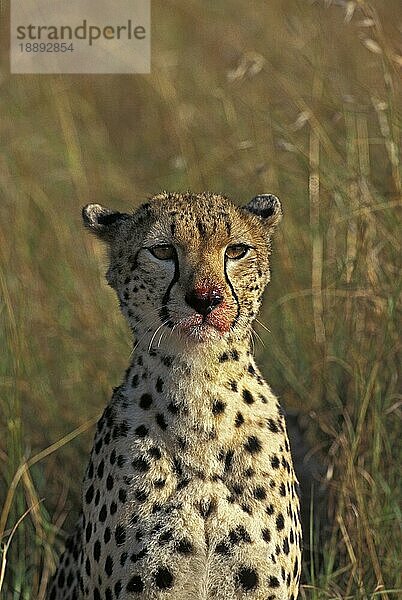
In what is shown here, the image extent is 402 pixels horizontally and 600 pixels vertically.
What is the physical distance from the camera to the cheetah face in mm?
2646

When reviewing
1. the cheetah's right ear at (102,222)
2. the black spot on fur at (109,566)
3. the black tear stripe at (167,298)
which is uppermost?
the cheetah's right ear at (102,222)

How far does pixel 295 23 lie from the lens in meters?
5.02

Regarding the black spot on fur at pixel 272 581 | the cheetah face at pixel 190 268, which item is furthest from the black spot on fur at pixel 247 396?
the black spot on fur at pixel 272 581

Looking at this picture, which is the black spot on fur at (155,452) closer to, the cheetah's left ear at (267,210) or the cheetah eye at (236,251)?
the cheetah eye at (236,251)

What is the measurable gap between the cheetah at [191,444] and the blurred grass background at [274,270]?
1.30 feet

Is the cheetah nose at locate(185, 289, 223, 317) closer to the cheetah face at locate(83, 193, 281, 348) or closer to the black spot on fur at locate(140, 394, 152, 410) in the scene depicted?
the cheetah face at locate(83, 193, 281, 348)

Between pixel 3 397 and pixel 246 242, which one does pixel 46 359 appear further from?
pixel 246 242

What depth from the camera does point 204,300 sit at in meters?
2.60

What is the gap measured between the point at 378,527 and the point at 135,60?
2738 millimetres

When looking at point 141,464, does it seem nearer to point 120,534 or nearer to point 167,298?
point 120,534

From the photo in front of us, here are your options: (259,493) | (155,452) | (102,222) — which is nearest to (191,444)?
(155,452)

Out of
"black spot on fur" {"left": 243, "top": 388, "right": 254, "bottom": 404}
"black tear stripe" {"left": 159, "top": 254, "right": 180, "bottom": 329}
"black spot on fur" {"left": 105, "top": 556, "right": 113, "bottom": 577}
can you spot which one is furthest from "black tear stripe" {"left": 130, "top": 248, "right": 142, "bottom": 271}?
"black spot on fur" {"left": 105, "top": 556, "right": 113, "bottom": 577}

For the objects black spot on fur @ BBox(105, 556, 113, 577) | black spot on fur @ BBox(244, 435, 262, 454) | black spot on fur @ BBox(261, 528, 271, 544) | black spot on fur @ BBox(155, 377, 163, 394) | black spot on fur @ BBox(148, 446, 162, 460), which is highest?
black spot on fur @ BBox(155, 377, 163, 394)

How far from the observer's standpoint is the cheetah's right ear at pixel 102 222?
304 centimetres
